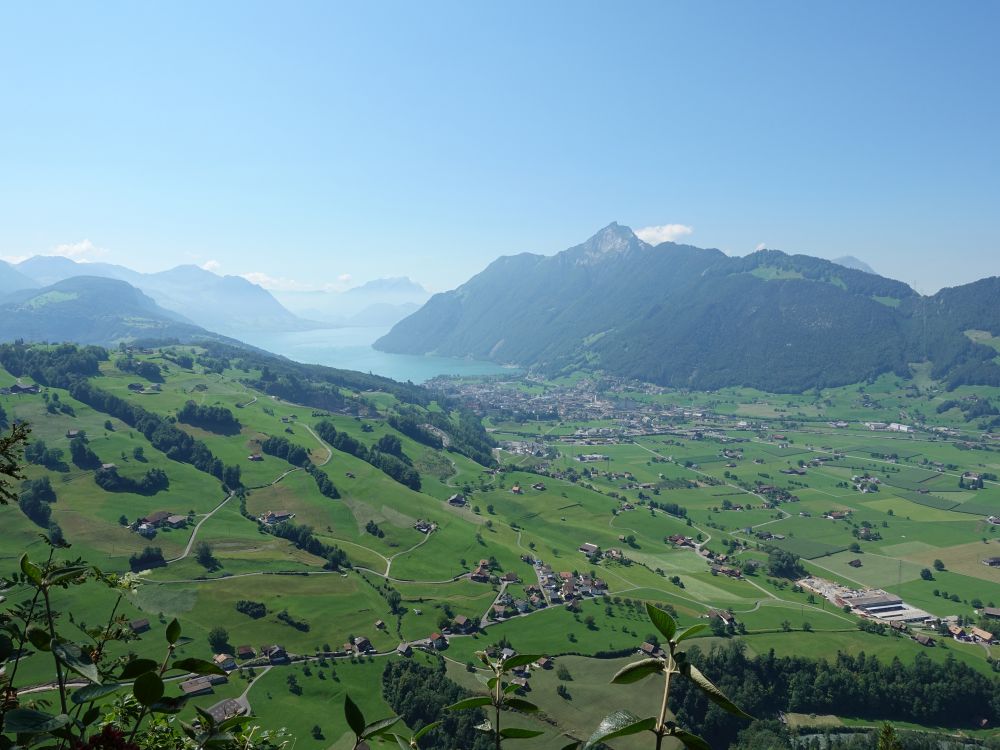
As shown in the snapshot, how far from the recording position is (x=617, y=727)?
2.50 meters

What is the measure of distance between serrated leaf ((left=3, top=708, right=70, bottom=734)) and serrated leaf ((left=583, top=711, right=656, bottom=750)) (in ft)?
7.69

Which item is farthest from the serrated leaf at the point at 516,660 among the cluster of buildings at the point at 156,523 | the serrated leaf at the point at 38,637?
the cluster of buildings at the point at 156,523

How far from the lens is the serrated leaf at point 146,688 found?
9.11ft

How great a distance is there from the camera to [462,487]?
123 metres

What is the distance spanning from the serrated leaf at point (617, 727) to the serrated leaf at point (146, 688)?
2.06m

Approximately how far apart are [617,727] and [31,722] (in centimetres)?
262

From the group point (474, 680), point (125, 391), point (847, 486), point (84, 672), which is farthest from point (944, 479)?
point (125, 391)

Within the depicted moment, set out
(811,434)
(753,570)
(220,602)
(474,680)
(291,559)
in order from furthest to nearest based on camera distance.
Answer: (811,434), (753,570), (291,559), (220,602), (474,680)

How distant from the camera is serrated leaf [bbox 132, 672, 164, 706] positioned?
2.78 m

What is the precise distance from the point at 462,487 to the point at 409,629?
57405mm

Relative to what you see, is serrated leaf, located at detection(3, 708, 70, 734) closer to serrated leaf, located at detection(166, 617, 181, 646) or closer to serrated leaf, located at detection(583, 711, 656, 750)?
serrated leaf, located at detection(166, 617, 181, 646)

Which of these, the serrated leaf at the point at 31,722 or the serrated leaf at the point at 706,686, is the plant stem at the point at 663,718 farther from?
the serrated leaf at the point at 31,722

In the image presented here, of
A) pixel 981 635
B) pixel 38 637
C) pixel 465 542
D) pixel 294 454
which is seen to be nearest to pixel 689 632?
pixel 38 637

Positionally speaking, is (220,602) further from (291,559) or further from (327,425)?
(327,425)
